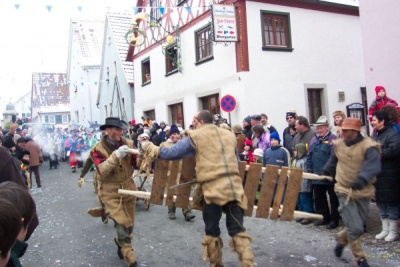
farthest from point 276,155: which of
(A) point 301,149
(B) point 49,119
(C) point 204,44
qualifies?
(B) point 49,119

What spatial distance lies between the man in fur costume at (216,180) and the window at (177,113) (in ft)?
46.3

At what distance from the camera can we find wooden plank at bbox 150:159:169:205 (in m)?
4.86

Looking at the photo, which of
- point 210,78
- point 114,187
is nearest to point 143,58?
point 210,78

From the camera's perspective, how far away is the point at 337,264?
4965 millimetres

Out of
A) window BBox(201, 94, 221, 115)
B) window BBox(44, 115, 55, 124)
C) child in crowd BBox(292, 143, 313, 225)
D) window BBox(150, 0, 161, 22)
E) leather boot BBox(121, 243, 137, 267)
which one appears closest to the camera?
leather boot BBox(121, 243, 137, 267)

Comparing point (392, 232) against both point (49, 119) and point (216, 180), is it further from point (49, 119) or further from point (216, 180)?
point (49, 119)

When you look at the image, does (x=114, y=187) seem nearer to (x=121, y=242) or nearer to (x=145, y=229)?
(x=121, y=242)

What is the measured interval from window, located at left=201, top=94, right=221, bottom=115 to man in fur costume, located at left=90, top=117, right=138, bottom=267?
415 inches

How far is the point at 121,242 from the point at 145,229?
2003mm

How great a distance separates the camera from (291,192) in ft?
15.5

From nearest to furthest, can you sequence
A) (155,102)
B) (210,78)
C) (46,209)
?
1. (46,209)
2. (210,78)
3. (155,102)

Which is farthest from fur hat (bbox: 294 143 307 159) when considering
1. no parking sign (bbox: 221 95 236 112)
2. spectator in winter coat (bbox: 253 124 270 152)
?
no parking sign (bbox: 221 95 236 112)

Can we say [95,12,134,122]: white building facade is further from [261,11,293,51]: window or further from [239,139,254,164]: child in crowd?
[239,139,254,164]: child in crowd

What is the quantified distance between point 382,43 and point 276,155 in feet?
15.9
